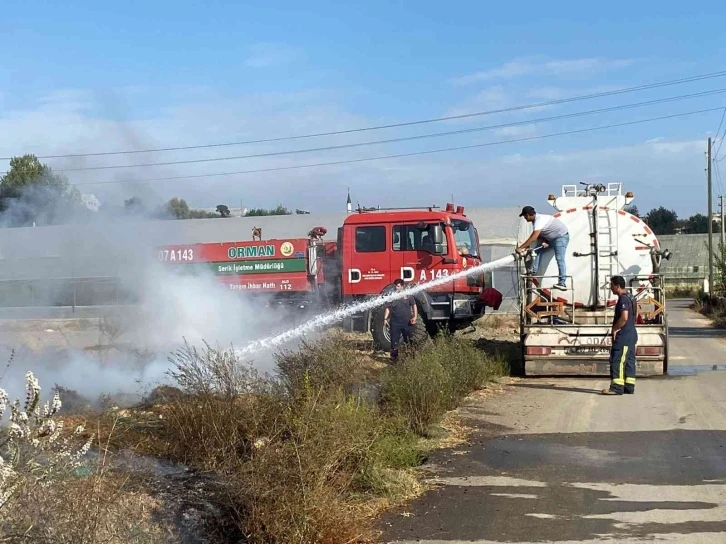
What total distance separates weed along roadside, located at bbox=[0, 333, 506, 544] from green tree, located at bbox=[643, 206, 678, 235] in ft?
259

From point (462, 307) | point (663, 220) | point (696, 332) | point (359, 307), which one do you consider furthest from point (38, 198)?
point (663, 220)

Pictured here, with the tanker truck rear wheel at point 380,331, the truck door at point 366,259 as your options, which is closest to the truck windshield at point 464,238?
the truck door at point 366,259

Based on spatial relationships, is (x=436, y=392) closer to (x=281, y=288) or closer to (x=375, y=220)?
(x=375, y=220)

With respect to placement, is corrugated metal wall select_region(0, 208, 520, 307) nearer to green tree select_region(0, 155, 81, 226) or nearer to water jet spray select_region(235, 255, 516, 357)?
green tree select_region(0, 155, 81, 226)

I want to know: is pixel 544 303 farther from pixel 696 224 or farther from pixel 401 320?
pixel 696 224

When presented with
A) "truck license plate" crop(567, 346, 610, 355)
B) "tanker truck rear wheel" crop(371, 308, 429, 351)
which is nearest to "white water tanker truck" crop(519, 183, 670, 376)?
"truck license plate" crop(567, 346, 610, 355)

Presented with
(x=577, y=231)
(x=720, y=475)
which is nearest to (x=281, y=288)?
(x=577, y=231)

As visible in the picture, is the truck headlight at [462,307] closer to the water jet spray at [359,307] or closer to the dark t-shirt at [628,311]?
the water jet spray at [359,307]

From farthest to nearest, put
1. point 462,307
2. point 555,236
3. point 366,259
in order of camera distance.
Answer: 1. point 366,259
2. point 462,307
3. point 555,236

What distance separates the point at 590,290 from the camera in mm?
14602

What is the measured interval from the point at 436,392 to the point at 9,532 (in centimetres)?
607

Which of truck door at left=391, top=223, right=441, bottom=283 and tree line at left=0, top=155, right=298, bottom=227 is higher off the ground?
tree line at left=0, top=155, right=298, bottom=227

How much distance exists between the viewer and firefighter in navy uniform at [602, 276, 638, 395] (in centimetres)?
1209

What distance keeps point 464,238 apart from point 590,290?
3.68 m
